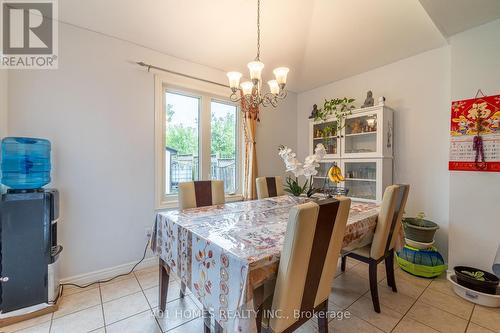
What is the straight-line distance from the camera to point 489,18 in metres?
1.87

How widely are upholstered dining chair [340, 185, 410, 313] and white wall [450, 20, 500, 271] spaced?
81 cm

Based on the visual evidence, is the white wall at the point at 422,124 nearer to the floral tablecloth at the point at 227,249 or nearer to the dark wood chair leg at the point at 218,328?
the floral tablecloth at the point at 227,249

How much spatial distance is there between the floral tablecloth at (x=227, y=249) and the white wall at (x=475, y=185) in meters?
1.06

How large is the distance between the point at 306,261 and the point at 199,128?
230 cm

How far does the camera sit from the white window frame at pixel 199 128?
7.90ft

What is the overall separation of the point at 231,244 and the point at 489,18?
293 cm

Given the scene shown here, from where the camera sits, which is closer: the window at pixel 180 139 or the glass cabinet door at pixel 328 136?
the window at pixel 180 139

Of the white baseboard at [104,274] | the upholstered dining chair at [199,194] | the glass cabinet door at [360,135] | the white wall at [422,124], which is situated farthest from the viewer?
the glass cabinet door at [360,135]

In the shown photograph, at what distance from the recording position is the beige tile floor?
146cm

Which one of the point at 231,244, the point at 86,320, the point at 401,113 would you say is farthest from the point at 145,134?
the point at 401,113

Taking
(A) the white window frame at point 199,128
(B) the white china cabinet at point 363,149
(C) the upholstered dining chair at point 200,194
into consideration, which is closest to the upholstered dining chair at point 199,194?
(C) the upholstered dining chair at point 200,194

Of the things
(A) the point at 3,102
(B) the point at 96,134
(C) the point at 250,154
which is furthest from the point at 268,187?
(A) the point at 3,102

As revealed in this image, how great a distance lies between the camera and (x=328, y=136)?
3205mm

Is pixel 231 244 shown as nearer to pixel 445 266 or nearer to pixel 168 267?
pixel 168 267
